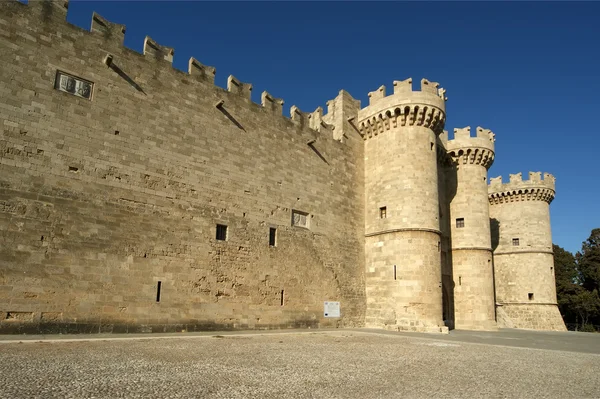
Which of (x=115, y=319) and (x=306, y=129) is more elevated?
(x=306, y=129)

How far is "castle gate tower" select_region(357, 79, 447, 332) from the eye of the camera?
1619 cm

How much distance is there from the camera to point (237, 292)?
13250 mm

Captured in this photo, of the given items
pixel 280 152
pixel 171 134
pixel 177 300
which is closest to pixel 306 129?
pixel 280 152

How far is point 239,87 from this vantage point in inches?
586

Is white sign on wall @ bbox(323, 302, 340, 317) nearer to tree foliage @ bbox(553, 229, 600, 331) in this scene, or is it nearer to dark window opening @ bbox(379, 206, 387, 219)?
dark window opening @ bbox(379, 206, 387, 219)

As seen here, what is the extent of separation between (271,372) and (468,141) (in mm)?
18708

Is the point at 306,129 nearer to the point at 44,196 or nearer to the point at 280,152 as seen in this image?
the point at 280,152

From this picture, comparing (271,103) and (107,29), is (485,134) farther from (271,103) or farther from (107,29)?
(107,29)

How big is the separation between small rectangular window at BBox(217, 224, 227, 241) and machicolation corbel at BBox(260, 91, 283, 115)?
498cm

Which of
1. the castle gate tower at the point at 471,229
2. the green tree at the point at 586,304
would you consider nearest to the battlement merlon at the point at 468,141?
the castle gate tower at the point at 471,229

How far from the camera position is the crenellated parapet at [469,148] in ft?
70.0

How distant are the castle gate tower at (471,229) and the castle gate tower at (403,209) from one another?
3.75 m

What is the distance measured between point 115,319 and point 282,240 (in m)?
6.29

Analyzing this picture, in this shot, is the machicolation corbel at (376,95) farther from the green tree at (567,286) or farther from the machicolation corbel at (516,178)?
the green tree at (567,286)
